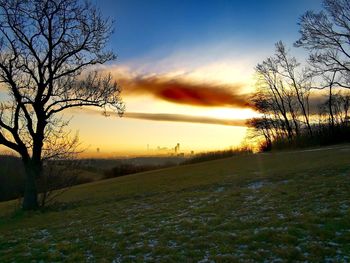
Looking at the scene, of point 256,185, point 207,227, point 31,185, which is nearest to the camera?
point 207,227

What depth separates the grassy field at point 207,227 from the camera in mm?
8781

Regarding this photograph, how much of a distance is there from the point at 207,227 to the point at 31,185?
530 inches

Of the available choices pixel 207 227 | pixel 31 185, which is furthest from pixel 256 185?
pixel 31 185

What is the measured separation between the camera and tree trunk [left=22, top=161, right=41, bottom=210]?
21.4 metres

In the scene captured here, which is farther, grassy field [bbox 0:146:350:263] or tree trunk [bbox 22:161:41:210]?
tree trunk [bbox 22:161:41:210]

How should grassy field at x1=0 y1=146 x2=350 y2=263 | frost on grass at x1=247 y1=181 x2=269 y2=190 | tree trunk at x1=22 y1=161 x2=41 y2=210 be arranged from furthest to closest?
tree trunk at x1=22 y1=161 x2=41 y2=210 < frost on grass at x1=247 y1=181 x2=269 y2=190 < grassy field at x1=0 y1=146 x2=350 y2=263

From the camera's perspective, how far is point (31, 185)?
70.5ft

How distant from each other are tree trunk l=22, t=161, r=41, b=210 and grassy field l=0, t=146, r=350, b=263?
1.75 metres

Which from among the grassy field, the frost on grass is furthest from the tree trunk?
the frost on grass

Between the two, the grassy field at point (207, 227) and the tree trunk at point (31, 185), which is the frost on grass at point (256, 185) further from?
the tree trunk at point (31, 185)

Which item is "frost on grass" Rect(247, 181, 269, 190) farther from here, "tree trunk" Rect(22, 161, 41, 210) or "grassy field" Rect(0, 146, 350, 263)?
"tree trunk" Rect(22, 161, 41, 210)

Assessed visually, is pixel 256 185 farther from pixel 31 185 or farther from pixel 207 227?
pixel 31 185

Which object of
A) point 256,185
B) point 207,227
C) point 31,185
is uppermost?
point 31,185

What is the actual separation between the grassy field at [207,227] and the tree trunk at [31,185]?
1.75 m
